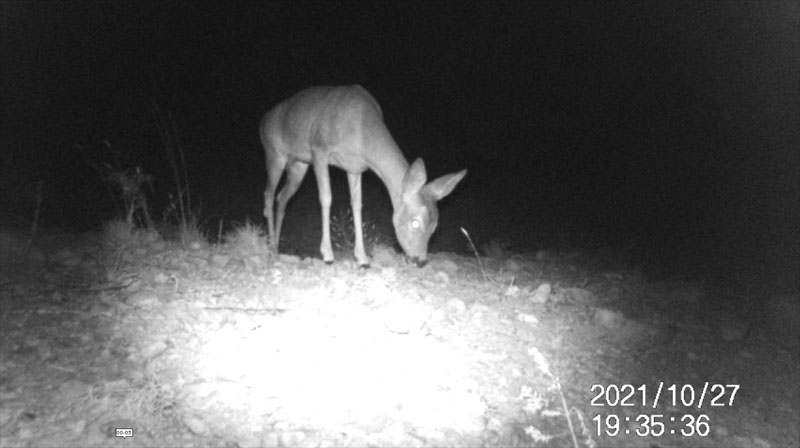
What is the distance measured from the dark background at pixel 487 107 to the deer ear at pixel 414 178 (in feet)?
10.9

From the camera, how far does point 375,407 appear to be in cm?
376

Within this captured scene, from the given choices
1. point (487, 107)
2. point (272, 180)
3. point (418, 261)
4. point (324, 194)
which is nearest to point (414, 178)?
point (418, 261)

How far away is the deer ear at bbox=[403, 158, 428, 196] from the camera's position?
266 inches

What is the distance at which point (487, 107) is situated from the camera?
21.5 meters

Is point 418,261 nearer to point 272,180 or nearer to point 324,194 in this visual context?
point 324,194

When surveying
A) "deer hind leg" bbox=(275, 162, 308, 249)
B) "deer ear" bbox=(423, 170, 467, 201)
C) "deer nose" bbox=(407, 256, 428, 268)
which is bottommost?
"deer nose" bbox=(407, 256, 428, 268)

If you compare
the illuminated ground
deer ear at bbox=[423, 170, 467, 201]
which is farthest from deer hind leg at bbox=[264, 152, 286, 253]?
deer ear at bbox=[423, 170, 467, 201]

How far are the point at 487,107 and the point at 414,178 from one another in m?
15.4

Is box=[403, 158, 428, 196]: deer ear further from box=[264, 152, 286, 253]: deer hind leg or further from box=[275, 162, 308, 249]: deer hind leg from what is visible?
box=[264, 152, 286, 253]: deer hind leg

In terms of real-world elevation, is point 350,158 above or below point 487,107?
above

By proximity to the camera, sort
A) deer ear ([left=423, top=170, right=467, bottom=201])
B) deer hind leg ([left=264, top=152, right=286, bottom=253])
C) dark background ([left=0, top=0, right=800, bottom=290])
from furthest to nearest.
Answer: dark background ([left=0, top=0, right=800, bottom=290]) < deer hind leg ([left=264, top=152, right=286, bottom=253]) < deer ear ([left=423, top=170, right=467, bottom=201])

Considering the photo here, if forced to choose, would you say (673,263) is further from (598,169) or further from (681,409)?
(598,169)

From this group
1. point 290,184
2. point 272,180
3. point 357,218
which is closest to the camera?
point 357,218

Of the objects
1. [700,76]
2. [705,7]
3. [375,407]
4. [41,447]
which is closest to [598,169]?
[700,76]
